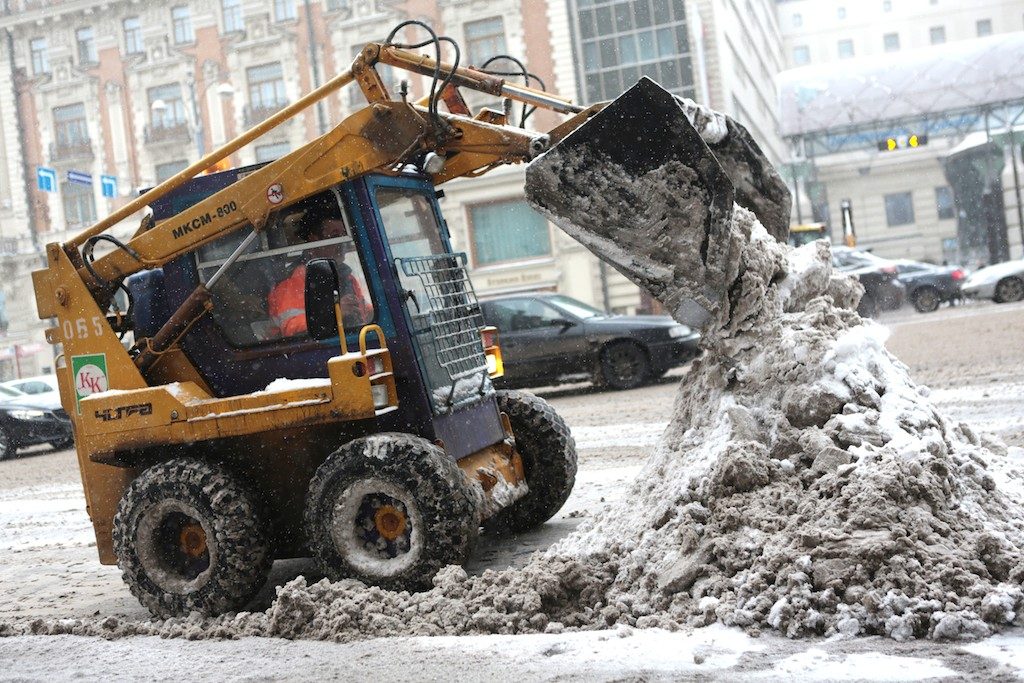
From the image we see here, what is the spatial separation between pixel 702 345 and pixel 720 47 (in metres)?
34.0

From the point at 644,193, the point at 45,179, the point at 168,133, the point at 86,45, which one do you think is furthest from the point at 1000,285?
the point at 86,45

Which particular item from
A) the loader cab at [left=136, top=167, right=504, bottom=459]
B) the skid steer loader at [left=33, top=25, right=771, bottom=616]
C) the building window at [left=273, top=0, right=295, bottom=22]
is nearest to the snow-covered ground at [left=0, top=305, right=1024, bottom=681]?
the skid steer loader at [left=33, top=25, right=771, bottom=616]

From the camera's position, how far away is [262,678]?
466cm

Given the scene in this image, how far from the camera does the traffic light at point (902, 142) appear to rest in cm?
3472

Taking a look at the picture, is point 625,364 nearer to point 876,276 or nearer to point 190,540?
point 190,540

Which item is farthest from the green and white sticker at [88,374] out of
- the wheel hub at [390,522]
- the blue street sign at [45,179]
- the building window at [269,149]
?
the building window at [269,149]

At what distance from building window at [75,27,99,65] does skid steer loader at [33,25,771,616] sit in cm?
3830

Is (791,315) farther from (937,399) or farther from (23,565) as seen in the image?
(937,399)

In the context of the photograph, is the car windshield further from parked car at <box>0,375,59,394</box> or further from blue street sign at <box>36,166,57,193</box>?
blue street sign at <box>36,166,57,193</box>

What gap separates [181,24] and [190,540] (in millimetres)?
38129

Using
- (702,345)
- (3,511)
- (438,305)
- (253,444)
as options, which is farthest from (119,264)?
(3,511)

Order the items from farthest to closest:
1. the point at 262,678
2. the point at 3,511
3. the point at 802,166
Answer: the point at 802,166, the point at 3,511, the point at 262,678

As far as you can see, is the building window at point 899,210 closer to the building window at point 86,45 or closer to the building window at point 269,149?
the building window at point 269,149

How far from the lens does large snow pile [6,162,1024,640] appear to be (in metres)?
4.56
